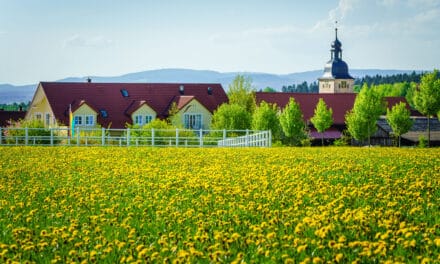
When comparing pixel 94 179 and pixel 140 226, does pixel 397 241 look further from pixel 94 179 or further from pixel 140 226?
pixel 94 179

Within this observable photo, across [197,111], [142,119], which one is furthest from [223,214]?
[142,119]

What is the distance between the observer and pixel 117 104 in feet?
265

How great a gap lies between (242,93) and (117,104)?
20468 millimetres

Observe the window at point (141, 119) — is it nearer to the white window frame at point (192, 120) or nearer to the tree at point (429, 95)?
the white window frame at point (192, 120)

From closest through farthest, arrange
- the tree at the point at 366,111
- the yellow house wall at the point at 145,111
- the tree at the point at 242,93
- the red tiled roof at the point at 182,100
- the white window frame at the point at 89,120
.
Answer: the white window frame at the point at 89,120 → the red tiled roof at the point at 182,100 → the yellow house wall at the point at 145,111 → the tree at the point at 366,111 → the tree at the point at 242,93

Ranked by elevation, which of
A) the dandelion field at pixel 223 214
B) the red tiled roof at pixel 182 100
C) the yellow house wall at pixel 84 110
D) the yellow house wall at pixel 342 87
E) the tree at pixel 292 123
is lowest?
the dandelion field at pixel 223 214

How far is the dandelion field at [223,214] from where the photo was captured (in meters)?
9.81

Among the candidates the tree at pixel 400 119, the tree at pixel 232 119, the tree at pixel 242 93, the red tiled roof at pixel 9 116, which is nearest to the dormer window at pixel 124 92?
the tree at pixel 232 119

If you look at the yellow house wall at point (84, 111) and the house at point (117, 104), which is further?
the house at point (117, 104)

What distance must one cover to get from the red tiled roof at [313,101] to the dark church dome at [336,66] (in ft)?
213

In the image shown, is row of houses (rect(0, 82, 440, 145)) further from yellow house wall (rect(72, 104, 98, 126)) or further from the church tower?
the church tower

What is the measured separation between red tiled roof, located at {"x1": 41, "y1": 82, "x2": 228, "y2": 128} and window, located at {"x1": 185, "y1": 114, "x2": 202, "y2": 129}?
1.77 m

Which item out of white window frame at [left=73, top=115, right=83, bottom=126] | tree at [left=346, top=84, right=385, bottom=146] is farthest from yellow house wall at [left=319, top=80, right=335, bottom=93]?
white window frame at [left=73, top=115, right=83, bottom=126]

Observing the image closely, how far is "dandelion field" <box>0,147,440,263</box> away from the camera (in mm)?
9812
